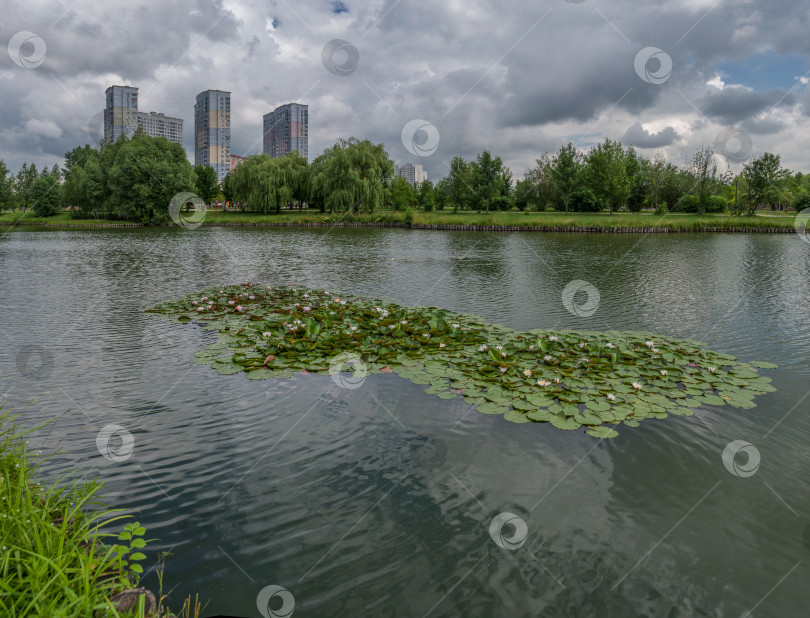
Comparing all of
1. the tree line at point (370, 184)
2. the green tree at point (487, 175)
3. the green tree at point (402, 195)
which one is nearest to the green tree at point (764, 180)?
the tree line at point (370, 184)

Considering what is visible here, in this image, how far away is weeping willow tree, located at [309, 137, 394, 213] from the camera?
193 ft

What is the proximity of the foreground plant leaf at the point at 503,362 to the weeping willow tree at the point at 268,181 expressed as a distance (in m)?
55.0

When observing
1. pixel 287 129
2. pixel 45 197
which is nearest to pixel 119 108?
pixel 45 197

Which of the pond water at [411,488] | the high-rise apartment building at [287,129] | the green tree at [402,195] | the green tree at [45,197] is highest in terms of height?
the high-rise apartment building at [287,129]

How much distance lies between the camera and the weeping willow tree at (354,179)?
193ft

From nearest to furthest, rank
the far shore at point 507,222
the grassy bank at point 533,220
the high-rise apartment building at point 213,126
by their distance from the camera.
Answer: the far shore at point 507,222 → the grassy bank at point 533,220 → the high-rise apartment building at point 213,126

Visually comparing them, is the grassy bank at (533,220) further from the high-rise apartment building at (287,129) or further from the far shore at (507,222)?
the high-rise apartment building at (287,129)

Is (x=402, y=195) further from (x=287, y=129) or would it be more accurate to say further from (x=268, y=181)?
(x=268, y=181)

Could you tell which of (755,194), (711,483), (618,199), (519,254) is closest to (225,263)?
(519,254)

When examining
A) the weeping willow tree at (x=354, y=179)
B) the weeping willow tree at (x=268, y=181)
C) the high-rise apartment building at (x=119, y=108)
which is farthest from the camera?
the high-rise apartment building at (x=119, y=108)

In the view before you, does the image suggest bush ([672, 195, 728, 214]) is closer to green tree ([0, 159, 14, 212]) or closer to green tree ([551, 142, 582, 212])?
green tree ([551, 142, 582, 212])

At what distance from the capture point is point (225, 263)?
2519cm

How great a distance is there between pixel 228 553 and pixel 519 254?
1094 inches

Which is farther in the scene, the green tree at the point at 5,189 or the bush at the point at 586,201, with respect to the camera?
the green tree at the point at 5,189
